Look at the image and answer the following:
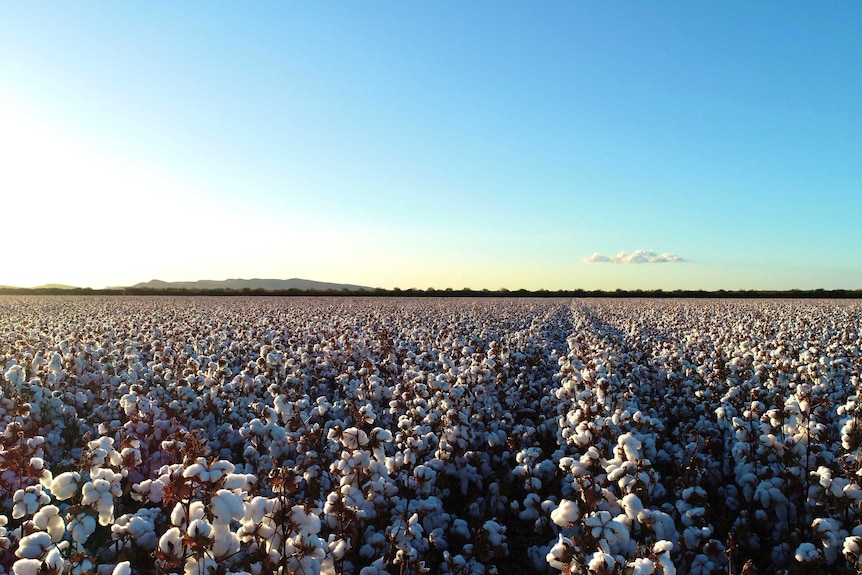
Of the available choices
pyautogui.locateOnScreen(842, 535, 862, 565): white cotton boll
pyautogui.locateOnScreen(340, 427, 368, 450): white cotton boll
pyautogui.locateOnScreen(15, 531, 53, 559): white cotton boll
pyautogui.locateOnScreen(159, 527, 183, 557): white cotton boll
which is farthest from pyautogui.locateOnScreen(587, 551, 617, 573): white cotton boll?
pyautogui.locateOnScreen(15, 531, 53, 559): white cotton boll

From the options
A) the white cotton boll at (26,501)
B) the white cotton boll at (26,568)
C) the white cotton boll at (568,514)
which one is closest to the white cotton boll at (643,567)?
the white cotton boll at (568,514)

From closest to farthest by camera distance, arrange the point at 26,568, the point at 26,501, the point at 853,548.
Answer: the point at 26,568, the point at 853,548, the point at 26,501

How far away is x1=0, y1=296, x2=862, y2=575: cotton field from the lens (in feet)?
11.5

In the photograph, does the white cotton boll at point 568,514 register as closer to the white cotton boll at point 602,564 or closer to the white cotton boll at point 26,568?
the white cotton boll at point 602,564

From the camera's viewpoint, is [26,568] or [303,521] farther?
[303,521]

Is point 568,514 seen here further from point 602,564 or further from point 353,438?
point 353,438

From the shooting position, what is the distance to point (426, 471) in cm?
542

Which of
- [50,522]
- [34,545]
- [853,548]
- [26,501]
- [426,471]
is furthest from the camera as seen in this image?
[426,471]

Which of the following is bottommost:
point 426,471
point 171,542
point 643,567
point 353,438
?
point 426,471

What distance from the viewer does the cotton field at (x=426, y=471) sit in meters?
3.50

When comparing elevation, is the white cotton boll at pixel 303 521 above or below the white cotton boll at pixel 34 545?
above

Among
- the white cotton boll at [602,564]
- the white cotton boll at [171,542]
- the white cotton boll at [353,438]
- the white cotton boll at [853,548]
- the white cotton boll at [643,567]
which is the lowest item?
the white cotton boll at [853,548]

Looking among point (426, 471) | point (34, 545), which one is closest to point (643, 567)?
point (426, 471)

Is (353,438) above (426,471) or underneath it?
above
